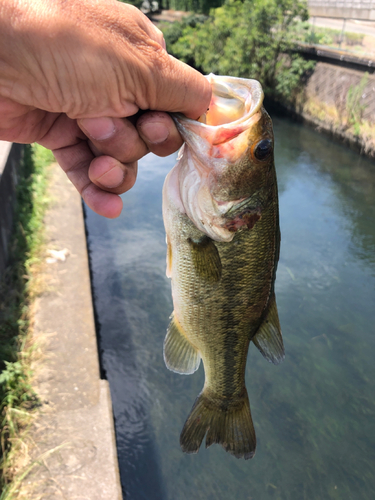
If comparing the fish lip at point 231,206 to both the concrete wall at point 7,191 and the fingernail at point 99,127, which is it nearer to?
the fingernail at point 99,127

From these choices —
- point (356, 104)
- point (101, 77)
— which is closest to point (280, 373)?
point (101, 77)

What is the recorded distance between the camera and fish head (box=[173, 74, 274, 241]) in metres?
1.51

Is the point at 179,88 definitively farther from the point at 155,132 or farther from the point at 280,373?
the point at 280,373

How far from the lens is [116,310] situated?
5.17 metres

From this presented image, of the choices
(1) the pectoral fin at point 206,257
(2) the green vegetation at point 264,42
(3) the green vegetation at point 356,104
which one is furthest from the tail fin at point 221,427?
(2) the green vegetation at point 264,42

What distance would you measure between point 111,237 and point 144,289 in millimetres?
1618

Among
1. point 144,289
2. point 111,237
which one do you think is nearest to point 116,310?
point 144,289

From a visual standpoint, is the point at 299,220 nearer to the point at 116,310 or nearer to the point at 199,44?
the point at 116,310

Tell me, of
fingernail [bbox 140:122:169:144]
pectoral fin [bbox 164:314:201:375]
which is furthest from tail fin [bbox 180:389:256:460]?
fingernail [bbox 140:122:169:144]

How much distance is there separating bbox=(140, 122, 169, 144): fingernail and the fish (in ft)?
0.21

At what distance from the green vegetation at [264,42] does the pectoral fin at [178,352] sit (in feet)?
41.9

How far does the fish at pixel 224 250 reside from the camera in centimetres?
155

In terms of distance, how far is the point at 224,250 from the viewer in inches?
67.2

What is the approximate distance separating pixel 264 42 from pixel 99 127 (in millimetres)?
14187
